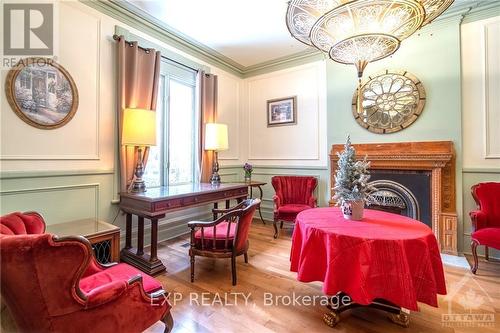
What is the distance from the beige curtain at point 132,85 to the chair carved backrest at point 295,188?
2.22 meters

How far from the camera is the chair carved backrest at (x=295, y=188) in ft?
13.3

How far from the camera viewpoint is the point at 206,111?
4051 mm

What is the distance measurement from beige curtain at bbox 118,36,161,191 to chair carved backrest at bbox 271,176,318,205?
87.2 inches

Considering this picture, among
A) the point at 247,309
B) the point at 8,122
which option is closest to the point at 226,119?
the point at 8,122

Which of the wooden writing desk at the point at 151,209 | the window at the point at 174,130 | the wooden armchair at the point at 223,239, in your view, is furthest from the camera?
the window at the point at 174,130

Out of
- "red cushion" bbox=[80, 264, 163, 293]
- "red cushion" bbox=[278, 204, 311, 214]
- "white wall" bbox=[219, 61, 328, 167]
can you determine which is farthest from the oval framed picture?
"red cushion" bbox=[278, 204, 311, 214]

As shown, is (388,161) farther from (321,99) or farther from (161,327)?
(161,327)

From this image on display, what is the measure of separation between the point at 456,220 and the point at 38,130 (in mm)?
4809

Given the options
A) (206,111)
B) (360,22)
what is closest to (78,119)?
(206,111)

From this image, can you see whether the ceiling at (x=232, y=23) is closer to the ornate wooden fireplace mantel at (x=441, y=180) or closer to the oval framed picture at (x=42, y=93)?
the oval framed picture at (x=42, y=93)

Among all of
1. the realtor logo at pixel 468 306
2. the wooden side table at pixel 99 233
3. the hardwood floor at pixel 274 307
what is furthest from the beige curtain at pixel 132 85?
the realtor logo at pixel 468 306

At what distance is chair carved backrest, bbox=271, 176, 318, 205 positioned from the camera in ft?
13.3

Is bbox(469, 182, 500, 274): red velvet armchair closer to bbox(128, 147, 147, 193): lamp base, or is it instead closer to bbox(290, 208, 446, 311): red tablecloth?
bbox(290, 208, 446, 311): red tablecloth

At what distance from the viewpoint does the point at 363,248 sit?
5.07 ft
